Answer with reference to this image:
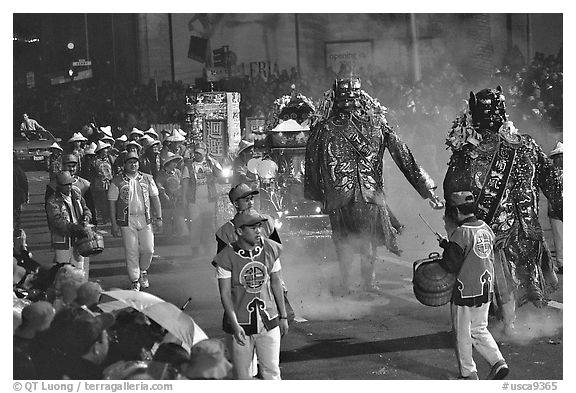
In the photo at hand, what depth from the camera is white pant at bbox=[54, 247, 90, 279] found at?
888 cm

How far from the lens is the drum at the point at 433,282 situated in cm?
802

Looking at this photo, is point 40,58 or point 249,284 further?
point 40,58

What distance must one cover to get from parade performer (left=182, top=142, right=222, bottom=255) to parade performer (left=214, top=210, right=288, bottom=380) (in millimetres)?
2208

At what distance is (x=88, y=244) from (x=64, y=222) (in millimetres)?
289

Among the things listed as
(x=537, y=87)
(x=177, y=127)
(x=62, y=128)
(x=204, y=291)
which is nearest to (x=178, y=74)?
(x=177, y=127)

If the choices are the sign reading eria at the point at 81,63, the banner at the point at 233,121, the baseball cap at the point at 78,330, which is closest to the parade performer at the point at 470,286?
the banner at the point at 233,121

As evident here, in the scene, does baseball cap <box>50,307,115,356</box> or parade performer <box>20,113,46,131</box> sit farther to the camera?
parade performer <box>20,113,46,131</box>

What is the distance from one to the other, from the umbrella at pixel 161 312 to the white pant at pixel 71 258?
4.42 ft

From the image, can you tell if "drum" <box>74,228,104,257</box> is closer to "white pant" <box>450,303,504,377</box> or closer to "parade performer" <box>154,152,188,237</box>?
"parade performer" <box>154,152,188,237</box>

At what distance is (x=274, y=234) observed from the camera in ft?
25.0

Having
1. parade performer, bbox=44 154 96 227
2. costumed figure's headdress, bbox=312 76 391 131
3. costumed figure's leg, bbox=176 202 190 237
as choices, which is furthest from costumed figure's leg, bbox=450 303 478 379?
parade performer, bbox=44 154 96 227

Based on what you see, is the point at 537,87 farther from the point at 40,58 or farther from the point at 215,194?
the point at 40,58

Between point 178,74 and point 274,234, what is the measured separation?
2.46m

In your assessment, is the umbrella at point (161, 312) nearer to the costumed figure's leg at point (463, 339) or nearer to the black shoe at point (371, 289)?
the costumed figure's leg at point (463, 339)
